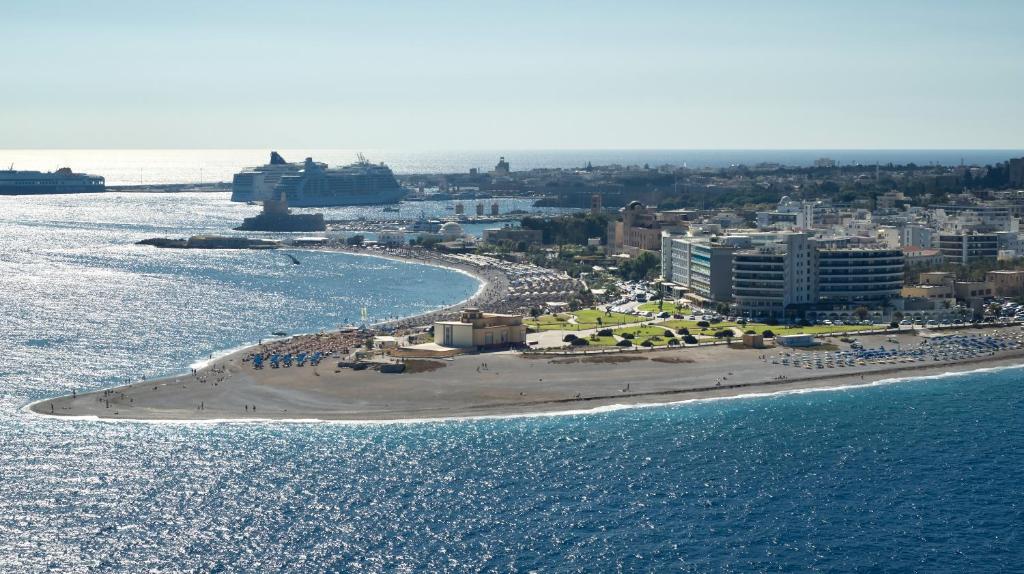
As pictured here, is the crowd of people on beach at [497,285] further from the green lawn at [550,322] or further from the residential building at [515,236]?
the residential building at [515,236]

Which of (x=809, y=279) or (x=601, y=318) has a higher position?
(x=809, y=279)

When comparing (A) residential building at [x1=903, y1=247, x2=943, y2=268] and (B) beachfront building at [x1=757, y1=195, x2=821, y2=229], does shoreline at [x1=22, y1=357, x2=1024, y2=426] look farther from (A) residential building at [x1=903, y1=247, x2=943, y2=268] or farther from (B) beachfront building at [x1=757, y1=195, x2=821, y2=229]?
(B) beachfront building at [x1=757, y1=195, x2=821, y2=229]

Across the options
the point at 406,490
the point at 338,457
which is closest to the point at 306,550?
the point at 406,490

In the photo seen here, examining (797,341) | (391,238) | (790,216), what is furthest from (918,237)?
(391,238)

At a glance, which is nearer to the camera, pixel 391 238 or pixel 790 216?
pixel 790 216

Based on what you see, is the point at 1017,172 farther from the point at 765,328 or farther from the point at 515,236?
the point at 765,328

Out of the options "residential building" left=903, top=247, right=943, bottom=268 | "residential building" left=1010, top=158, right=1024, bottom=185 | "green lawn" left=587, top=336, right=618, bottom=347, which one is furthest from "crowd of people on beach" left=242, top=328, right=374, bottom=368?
"residential building" left=1010, top=158, right=1024, bottom=185

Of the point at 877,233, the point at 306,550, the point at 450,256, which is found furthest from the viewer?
the point at 450,256

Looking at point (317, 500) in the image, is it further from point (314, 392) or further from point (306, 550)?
point (314, 392)
